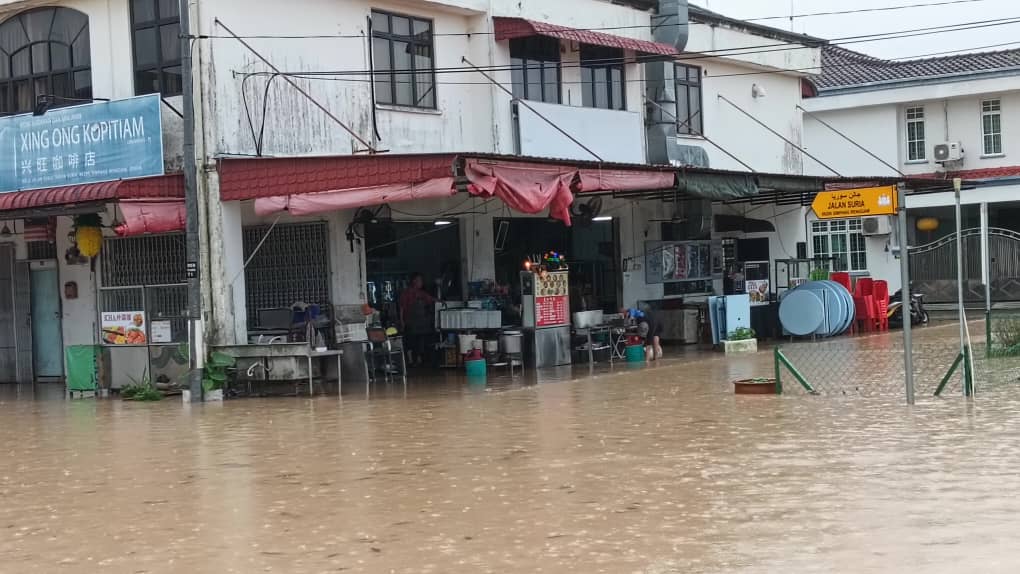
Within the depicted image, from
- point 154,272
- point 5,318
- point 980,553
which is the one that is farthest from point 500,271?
point 980,553

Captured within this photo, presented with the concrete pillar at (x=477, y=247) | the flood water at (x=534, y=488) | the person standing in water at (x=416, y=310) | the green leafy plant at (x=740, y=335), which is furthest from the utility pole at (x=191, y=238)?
the green leafy plant at (x=740, y=335)

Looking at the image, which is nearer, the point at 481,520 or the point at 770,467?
the point at 481,520

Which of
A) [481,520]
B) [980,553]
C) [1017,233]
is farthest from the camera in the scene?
[1017,233]

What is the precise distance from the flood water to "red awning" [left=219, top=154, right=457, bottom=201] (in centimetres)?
330

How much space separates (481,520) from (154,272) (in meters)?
14.3

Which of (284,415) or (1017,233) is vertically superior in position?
(1017,233)

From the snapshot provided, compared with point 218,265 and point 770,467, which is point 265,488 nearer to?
point 770,467

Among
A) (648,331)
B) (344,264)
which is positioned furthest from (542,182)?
(648,331)

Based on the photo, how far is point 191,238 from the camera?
19531 mm

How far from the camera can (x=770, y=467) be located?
11.0m

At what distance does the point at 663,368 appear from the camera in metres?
22.1

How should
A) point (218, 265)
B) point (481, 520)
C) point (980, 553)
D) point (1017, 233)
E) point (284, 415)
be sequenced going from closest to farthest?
point (980, 553) < point (481, 520) < point (284, 415) < point (218, 265) < point (1017, 233)

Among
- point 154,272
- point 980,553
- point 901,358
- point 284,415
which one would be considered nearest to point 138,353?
point 154,272

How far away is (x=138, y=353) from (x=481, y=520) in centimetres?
1314
